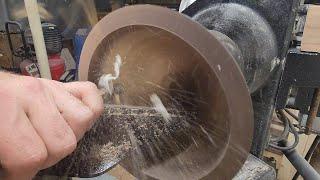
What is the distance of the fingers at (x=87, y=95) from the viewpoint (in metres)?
0.58

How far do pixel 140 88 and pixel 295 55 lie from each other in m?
0.45

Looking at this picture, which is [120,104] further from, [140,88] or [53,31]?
[53,31]

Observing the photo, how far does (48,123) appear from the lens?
47 cm

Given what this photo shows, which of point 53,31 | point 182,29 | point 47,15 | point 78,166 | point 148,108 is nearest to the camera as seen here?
point 182,29

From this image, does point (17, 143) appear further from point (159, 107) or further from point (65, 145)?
point (159, 107)

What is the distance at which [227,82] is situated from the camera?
530 millimetres

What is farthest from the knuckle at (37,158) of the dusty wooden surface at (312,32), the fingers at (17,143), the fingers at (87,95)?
the dusty wooden surface at (312,32)

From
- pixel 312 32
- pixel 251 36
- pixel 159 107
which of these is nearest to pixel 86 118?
pixel 159 107

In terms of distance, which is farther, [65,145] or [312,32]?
[312,32]

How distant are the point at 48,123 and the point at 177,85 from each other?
35cm

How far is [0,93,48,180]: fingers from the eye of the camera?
Result: 1.42 ft

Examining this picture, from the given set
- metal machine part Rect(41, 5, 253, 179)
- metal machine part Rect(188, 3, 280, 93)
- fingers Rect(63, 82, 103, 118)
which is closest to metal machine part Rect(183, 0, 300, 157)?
metal machine part Rect(188, 3, 280, 93)

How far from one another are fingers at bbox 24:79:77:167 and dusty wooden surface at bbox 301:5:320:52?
0.67 metres

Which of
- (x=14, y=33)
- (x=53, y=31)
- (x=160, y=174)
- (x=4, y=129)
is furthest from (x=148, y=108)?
(x=14, y=33)
